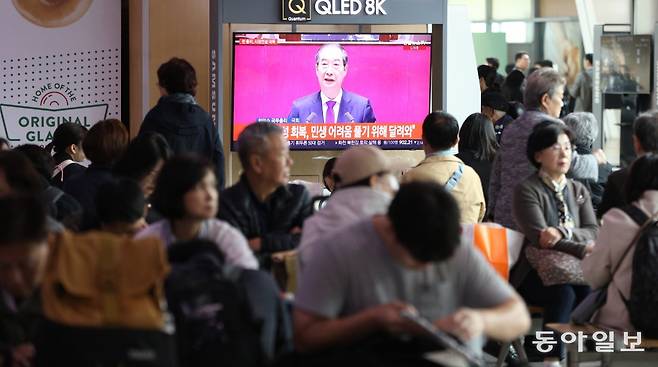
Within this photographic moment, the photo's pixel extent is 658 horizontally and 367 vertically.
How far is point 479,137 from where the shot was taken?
8.60 meters

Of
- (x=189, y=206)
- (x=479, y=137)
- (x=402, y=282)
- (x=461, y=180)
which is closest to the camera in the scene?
(x=402, y=282)

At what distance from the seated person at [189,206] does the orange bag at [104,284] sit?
2.15 feet

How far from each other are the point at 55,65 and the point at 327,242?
6.96 meters

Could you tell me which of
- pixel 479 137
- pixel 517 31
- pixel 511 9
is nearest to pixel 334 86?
pixel 479 137

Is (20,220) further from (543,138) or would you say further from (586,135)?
(586,135)

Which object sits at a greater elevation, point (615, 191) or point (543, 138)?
point (543, 138)

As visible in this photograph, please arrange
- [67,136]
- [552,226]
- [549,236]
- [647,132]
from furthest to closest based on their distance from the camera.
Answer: [67,136] → [647,132] → [552,226] → [549,236]

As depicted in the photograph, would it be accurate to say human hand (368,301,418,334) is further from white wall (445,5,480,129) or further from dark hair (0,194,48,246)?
white wall (445,5,480,129)

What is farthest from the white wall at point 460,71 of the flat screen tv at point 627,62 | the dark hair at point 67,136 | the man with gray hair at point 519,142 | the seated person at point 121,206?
the flat screen tv at point 627,62

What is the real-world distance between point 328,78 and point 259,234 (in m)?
4.99

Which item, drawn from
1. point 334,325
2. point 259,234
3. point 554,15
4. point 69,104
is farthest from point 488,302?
point 554,15

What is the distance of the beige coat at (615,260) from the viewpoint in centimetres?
581

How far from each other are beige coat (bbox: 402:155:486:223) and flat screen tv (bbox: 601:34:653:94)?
37.2 ft

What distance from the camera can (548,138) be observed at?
21.9ft
